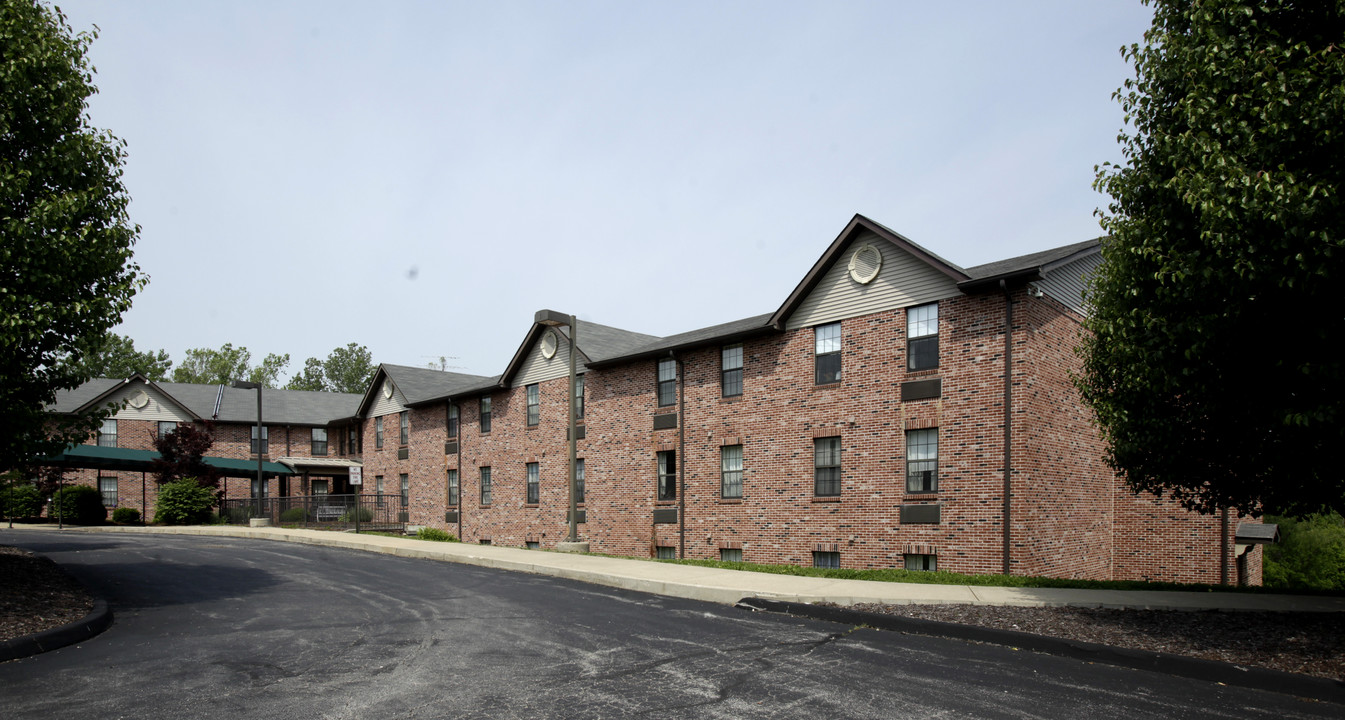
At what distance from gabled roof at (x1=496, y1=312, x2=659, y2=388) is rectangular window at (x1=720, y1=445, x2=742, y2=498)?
21.8ft

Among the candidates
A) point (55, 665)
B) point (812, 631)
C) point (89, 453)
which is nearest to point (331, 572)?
point (55, 665)

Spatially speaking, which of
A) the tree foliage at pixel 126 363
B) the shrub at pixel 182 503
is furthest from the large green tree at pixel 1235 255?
the tree foliage at pixel 126 363

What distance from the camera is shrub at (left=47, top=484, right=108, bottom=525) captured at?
135 ft

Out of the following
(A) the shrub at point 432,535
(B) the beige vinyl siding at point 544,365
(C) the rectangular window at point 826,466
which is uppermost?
(B) the beige vinyl siding at point 544,365

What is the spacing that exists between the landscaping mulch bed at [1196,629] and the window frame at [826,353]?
32.4 ft

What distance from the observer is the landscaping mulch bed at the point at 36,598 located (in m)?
10.8

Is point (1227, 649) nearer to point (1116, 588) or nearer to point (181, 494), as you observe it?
point (1116, 588)

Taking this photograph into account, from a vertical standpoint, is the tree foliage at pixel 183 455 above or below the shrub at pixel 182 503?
above

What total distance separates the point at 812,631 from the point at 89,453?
37.9 metres

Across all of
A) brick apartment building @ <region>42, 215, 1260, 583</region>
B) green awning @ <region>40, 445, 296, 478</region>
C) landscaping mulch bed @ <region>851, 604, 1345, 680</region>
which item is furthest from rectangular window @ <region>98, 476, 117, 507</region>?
landscaping mulch bed @ <region>851, 604, 1345, 680</region>

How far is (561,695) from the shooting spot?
26.1ft

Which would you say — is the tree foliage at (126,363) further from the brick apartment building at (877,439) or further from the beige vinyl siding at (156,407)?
the brick apartment building at (877,439)

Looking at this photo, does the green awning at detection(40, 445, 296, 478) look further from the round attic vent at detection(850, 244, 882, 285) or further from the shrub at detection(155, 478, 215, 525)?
the round attic vent at detection(850, 244, 882, 285)

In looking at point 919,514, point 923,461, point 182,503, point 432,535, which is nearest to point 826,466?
point 923,461
